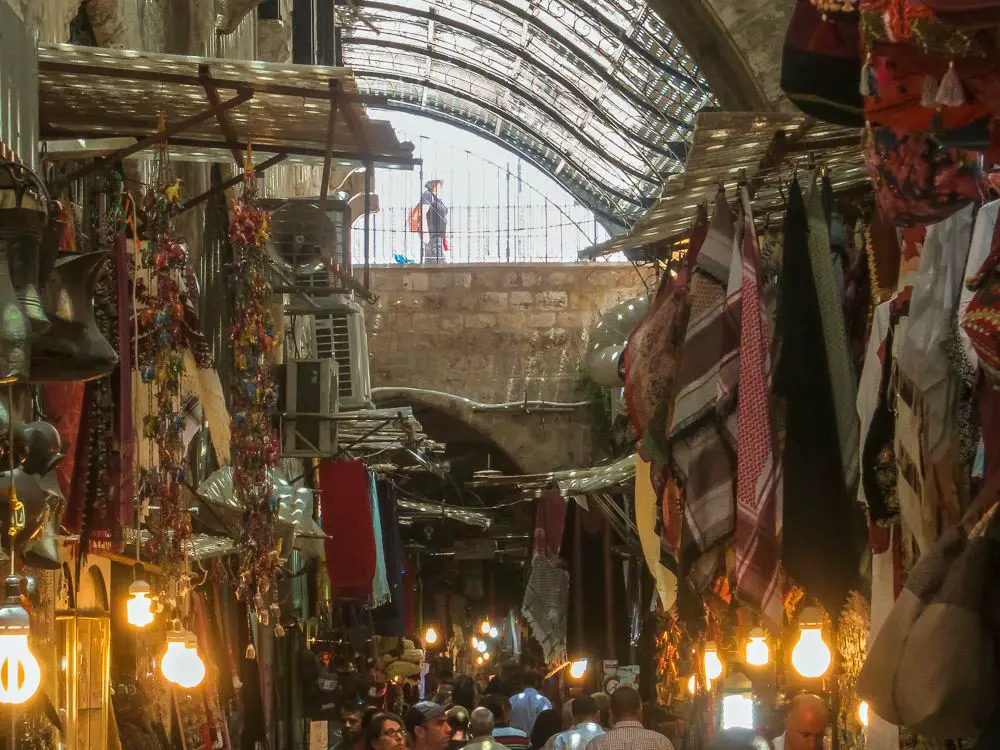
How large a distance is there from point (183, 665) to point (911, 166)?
5.10m

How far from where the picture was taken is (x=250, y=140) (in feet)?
20.1

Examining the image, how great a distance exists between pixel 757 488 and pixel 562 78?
56.2 feet

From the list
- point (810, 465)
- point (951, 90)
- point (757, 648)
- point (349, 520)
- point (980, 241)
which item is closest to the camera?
point (951, 90)

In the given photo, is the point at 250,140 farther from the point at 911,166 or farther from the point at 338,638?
the point at 338,638

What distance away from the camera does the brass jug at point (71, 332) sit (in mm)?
3775

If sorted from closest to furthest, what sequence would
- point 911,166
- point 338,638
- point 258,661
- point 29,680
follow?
point 911,166 → point 29,680 → point 258,661 → point 338,638

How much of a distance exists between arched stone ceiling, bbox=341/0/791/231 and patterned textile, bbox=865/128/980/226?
615cm

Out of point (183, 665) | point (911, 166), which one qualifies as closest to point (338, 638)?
point (183, 665)

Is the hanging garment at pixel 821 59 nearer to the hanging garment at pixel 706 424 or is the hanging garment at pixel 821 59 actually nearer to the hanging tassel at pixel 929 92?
the hanging tassel at pixel 929 92

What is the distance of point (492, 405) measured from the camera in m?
22.6

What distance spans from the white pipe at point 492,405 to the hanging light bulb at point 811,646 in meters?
17.0

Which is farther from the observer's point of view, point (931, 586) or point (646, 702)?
point (646, 702)

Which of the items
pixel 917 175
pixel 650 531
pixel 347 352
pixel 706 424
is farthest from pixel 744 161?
pixel 347 352

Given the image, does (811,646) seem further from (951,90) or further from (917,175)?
(951,90)
